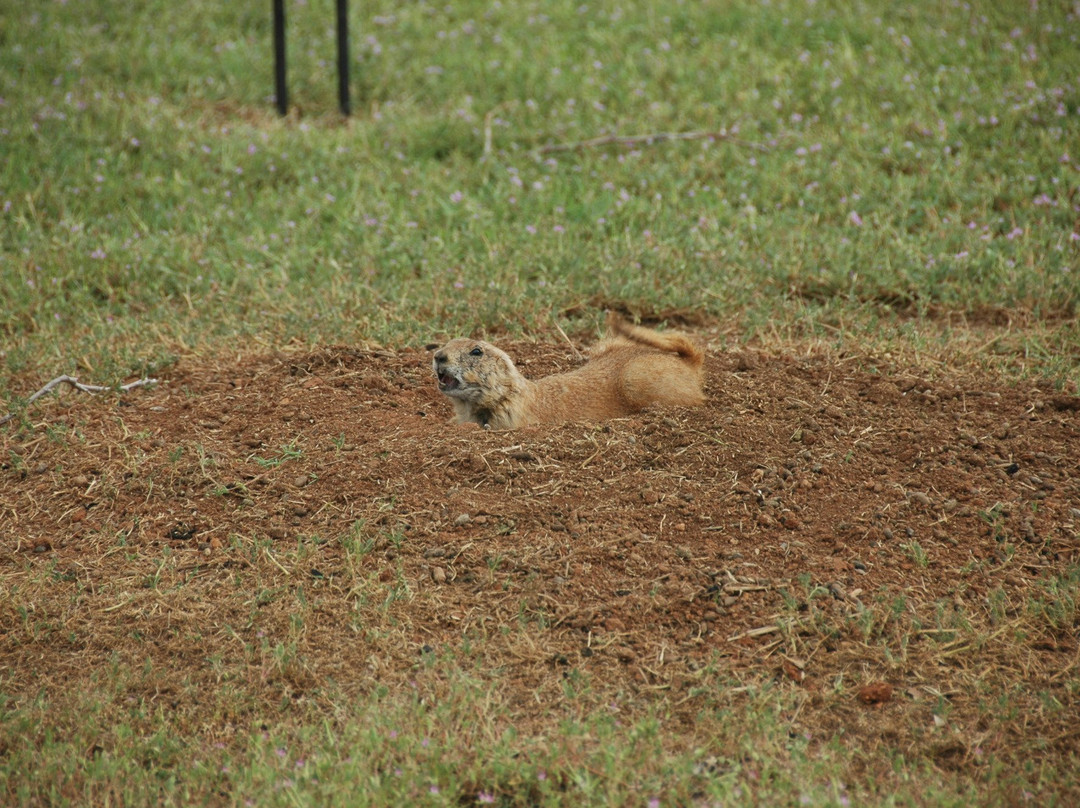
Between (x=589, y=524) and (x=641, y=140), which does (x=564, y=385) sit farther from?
(x=641, y=140)

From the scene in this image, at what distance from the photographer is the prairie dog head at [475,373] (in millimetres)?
5109

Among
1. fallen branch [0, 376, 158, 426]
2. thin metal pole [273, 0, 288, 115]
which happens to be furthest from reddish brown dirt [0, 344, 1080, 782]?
thin metal pole [273, 0, 288, 115]

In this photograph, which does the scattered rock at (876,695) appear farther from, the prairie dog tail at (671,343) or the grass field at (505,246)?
the prairie dog tail at (671,343)

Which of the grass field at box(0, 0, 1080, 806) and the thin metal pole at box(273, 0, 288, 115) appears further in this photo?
the thin metal pole at box(273, 0, 288, 115)

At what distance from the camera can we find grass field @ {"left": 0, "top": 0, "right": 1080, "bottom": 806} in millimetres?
3283

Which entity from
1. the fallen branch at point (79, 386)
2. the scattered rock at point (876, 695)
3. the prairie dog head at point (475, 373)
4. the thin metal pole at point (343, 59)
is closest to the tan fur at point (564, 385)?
the prairie dog head at point (475, 373)

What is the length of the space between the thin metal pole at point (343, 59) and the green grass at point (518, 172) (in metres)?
0.18

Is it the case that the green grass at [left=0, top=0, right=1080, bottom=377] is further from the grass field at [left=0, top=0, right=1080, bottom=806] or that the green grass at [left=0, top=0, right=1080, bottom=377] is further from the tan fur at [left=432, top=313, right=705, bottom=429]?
the tan fur at [left=432, top=313, right=705, bottom=429]

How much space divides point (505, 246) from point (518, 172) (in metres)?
1.45

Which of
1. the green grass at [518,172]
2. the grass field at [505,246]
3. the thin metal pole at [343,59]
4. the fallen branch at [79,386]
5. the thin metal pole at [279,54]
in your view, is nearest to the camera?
the grass field at [505,246]

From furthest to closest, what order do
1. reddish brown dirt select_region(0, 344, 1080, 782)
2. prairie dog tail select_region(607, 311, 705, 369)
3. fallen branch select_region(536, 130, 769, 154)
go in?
fallen branch select_region(536, 130, 769, 154), prairie dog tail select_region(607, 311, 705, 369), reddish brown dirt select_region(0, 344, 1080, 782)

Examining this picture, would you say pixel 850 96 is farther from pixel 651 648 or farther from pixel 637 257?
pixel 651 648

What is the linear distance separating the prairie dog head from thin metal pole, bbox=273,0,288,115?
496 centimetres

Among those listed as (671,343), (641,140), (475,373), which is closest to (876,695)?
(671,343)
